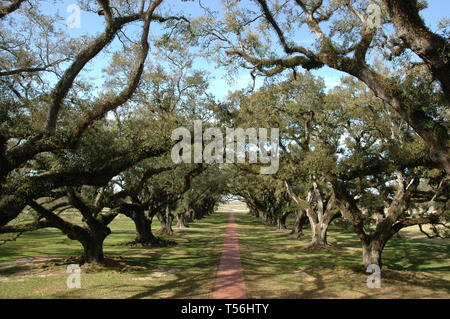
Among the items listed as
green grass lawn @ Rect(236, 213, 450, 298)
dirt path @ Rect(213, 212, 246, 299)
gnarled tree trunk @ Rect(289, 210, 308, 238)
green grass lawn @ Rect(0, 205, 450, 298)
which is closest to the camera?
dirt path @ Rect(213, 212, 246, 299)

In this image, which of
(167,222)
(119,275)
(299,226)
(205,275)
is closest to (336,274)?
(205,275)

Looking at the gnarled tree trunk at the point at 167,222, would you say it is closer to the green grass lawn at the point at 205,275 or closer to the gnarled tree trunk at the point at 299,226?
the green grass lawn at the point at 205,275

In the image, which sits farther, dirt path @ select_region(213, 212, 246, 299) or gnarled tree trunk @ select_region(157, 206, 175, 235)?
gnarled tree trunk @ select_region(157, 206, 175, 235)

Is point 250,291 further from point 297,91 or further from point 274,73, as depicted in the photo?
point 297,91

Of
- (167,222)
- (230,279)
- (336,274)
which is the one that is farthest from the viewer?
(167,222)

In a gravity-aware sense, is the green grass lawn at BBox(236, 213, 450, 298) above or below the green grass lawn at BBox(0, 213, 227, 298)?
below

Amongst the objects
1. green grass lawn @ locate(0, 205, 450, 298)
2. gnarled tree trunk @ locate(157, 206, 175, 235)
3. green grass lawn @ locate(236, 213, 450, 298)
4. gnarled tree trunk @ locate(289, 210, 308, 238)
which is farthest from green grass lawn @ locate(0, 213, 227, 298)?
gnarled tree trunk @ locate(289, 210, 308, 238)

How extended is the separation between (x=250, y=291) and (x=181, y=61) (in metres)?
11.6

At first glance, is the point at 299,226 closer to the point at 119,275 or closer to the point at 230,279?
the point at 230,279

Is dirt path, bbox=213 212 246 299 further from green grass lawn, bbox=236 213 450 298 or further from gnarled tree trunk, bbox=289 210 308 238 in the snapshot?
gnarled tree trunk, bbox=289 210 308 238

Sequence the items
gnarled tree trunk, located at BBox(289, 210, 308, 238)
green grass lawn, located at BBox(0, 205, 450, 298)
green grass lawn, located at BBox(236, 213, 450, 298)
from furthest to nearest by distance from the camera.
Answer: gnarled tree trunk, located at BBox(289, 210, 308, 238) → green grass lawn, located at BBox(236, 213, 450, 298) → green grass lawn, located at BBox(0, 205, 450, 298)

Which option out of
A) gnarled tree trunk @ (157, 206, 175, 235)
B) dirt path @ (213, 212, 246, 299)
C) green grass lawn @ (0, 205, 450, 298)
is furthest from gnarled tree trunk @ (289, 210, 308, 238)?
dirt path @ (213, 212, 246, 299)
